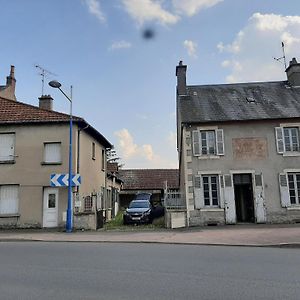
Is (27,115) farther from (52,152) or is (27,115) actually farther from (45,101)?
(45,101)

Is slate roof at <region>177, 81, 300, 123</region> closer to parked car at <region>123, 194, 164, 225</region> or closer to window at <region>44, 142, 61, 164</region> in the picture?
parked car at <region>123, 194, 164, 225</region>

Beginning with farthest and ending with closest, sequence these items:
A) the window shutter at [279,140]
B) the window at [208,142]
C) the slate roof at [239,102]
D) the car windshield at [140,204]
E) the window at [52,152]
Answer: the car windshield at [140,204]
the slate roof at [239,102]
the window at [208,142]
the window shutter at [279,140]
the window at [52,152]

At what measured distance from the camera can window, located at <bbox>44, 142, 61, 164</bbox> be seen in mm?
20250

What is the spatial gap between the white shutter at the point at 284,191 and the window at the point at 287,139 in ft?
4.74

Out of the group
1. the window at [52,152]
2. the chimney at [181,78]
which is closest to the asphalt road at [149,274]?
the window at [52,152]

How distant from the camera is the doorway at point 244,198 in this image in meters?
20.6

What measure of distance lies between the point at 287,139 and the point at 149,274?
51.3 ft

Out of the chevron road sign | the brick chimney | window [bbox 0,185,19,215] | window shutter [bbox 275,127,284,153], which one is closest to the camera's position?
the chevron road sign

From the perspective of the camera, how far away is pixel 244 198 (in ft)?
70.9

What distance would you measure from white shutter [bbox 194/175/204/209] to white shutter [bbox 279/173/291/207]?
168 inches

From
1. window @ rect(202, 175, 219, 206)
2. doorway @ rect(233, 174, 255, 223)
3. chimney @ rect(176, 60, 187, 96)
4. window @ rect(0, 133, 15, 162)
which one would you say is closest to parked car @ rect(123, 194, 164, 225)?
window @ rect(202, 175, 219, 206)

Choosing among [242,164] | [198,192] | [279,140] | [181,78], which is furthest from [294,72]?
Answer: [198,192]

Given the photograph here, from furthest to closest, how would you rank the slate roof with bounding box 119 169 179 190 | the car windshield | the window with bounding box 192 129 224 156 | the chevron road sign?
the slate roof with bounding box 119 169 179 190 → the car windshield → the window with bounding box 192 129 224 156 → the chevron road sign

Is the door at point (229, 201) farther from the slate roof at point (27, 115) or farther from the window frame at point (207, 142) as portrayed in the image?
the slate roof at point (27, 115)
